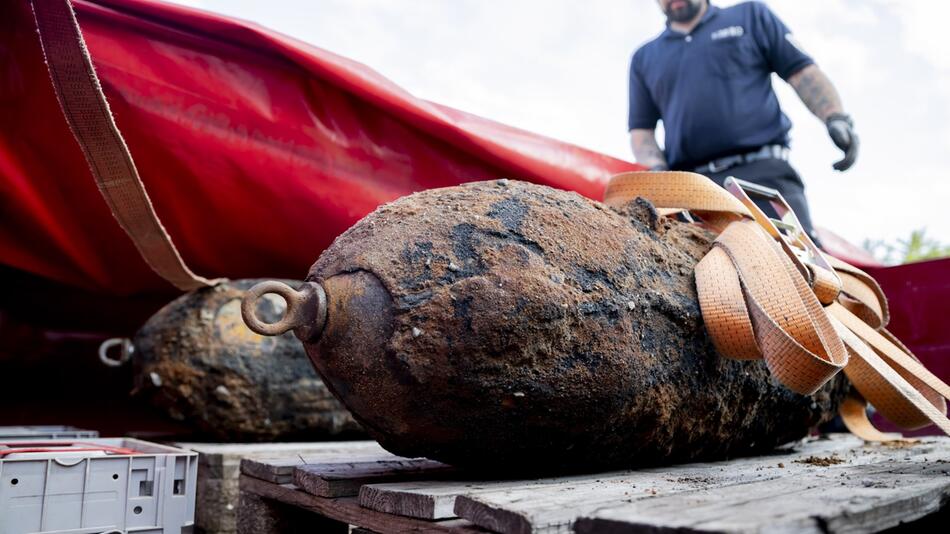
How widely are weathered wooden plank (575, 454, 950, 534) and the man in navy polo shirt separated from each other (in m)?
1.36

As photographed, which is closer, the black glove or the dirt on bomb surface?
the dirt on bomb surface

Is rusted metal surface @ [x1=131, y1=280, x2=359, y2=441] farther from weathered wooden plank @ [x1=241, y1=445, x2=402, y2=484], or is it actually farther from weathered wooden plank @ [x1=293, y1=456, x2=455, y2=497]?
weathered wooden plank @ [x1=293, y1=456, x2=455, y2=497]

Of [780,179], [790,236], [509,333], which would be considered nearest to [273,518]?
[509,333]

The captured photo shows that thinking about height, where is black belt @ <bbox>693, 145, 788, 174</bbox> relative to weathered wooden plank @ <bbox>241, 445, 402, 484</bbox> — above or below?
above

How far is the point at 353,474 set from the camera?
3.94 feet

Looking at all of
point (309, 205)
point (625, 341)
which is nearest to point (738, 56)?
point (309, 205)

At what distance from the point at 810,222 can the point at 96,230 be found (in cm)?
209

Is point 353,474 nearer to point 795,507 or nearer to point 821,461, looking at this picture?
point 795,507

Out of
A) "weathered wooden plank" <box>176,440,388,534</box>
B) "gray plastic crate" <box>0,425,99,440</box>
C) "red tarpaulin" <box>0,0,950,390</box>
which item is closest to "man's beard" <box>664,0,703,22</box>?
"red tarpaulin" <box>0,0,950,390</box>

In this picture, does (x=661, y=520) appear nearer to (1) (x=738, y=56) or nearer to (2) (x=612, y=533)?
(2) (x=612, y=533)

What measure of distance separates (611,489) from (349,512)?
0.39 meters

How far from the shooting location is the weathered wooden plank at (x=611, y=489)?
0.87 meters

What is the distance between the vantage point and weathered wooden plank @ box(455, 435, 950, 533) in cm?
87

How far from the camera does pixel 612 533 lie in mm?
777
